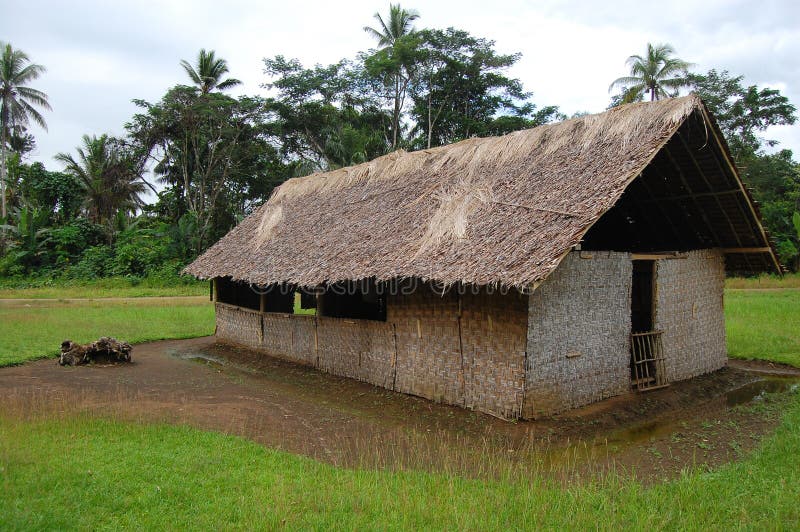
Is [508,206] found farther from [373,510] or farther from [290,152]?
[290,152]

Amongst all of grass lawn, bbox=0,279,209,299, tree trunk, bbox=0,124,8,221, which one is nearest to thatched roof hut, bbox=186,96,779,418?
grass lawn, bbox=0,279,209,299

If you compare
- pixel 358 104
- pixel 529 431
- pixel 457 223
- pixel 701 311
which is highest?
pixel 358 104

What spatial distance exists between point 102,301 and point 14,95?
15.1 m

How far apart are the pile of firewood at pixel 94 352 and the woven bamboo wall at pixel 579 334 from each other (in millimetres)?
7669

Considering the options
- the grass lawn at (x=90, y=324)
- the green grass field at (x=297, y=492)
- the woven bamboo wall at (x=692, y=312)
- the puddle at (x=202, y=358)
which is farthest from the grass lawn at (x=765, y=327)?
the grass lawn at (x=90, y=324)

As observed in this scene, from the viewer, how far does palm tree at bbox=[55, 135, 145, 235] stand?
84.8ft

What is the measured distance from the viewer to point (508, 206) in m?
7.35

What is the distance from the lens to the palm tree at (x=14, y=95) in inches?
1059

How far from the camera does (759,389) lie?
26.6 feet

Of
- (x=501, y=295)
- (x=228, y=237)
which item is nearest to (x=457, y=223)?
(x=501, y=295)

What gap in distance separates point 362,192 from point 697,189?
19.5ft

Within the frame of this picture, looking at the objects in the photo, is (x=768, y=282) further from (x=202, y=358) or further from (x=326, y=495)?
(x=326, y=495)

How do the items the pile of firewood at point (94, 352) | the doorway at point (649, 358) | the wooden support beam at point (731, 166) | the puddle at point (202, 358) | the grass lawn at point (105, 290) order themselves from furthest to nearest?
the grass lawn at point (105, 290) → the puddle at point (202, 358) → the pile of firewood at point (94, 352) → the doorway at point (649, 358) → the wooden support beam at point (731, 166)

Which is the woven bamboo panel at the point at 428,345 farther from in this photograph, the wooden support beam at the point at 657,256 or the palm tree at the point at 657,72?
the palm tree at the point at 657,72
